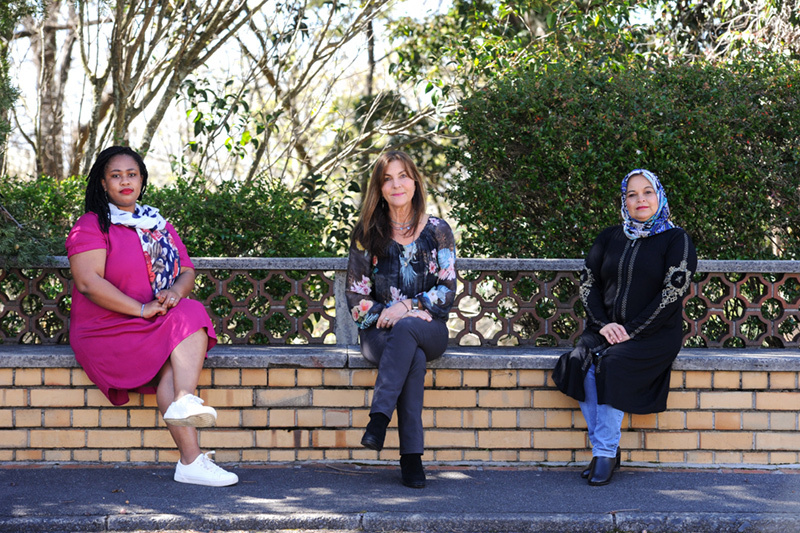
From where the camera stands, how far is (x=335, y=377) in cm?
420

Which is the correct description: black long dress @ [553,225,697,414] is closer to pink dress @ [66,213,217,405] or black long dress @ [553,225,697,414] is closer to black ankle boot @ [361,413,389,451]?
black ankle boot @ [361,413,389,451]

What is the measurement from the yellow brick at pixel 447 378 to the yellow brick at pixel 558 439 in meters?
0.50

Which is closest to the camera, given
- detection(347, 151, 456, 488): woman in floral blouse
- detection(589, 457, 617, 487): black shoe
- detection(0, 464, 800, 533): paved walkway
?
detection(0, 464, 800, 533): paved walkway

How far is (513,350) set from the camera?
180 inches

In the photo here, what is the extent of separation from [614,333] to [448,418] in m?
0.96

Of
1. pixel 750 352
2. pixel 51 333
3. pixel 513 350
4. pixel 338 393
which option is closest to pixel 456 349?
pixel 513 350

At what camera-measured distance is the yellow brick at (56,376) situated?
418 cm

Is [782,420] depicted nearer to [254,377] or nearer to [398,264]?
[398,264]

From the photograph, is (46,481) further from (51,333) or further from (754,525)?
(754,525)

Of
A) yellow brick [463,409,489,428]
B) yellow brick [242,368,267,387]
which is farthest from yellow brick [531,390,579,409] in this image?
yellow brick [242,368,267,387]

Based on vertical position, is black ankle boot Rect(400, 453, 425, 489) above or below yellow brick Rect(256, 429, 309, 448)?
below

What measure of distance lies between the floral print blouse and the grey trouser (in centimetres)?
27

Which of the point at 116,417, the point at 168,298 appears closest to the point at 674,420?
the point at 168,298

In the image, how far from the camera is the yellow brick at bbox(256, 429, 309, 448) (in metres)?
4.22
